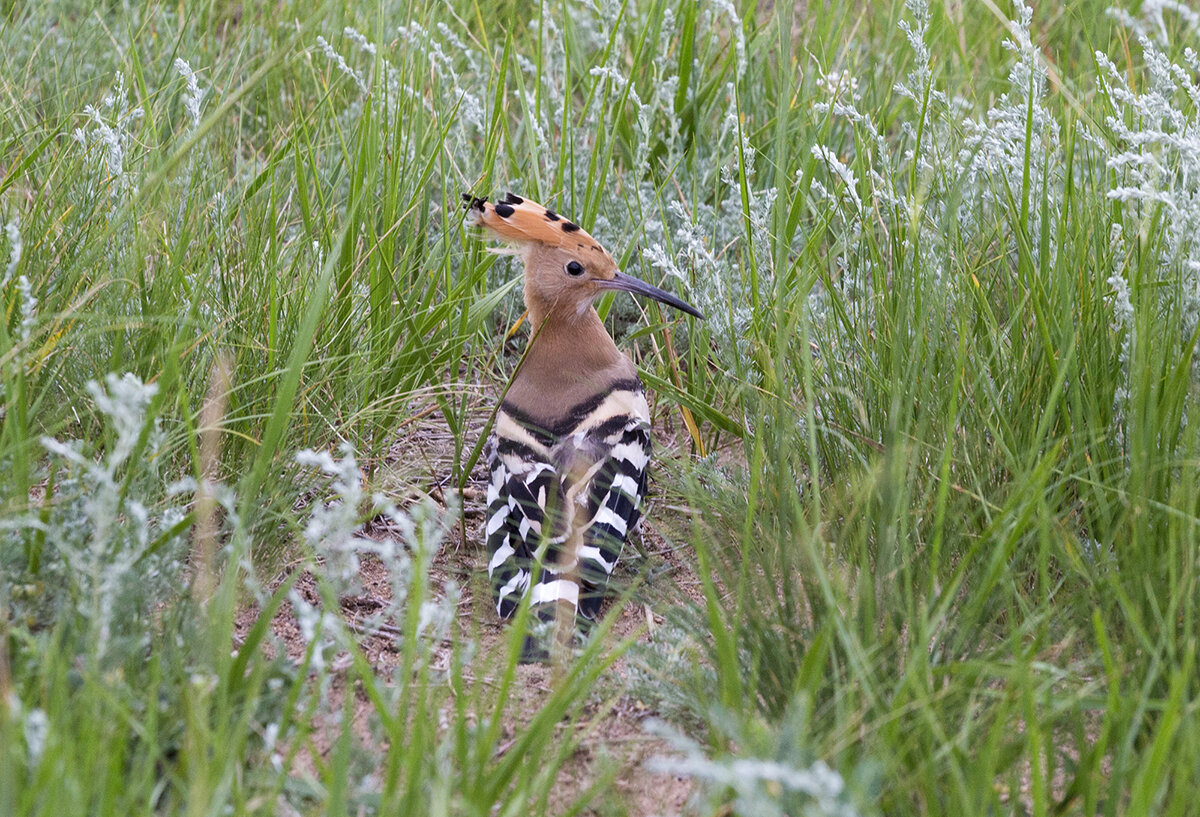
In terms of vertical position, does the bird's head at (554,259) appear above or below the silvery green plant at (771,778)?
above

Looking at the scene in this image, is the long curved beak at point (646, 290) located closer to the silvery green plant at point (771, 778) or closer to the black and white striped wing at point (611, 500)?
the black and white striped wing at point (611, 500)

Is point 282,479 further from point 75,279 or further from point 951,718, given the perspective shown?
point 951,718

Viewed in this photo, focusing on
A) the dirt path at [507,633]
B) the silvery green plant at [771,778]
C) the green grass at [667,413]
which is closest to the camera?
the silvery green plant at [771,778]

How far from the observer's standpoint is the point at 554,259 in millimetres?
2834

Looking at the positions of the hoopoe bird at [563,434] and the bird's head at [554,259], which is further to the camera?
the bird's head at [554,259]

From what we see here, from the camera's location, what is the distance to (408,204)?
9.53 ft

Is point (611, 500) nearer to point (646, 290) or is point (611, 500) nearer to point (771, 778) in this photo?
point (646, 290)

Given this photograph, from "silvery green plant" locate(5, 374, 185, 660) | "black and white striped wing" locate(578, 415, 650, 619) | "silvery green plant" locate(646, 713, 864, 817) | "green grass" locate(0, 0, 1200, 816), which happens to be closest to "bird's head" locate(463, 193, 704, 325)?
"green grass" locate(0, 0, 1200, 816)

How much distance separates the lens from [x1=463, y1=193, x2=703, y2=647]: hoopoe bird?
2.33 metres

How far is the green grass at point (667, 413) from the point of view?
1.44 metres

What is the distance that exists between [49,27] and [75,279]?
6.16 feet

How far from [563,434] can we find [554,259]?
1.44 ft

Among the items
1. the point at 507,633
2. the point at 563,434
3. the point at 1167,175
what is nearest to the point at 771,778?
the point at 507,633

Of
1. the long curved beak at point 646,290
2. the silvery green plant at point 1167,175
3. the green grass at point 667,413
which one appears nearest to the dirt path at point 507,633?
the green grass at point 667,413
